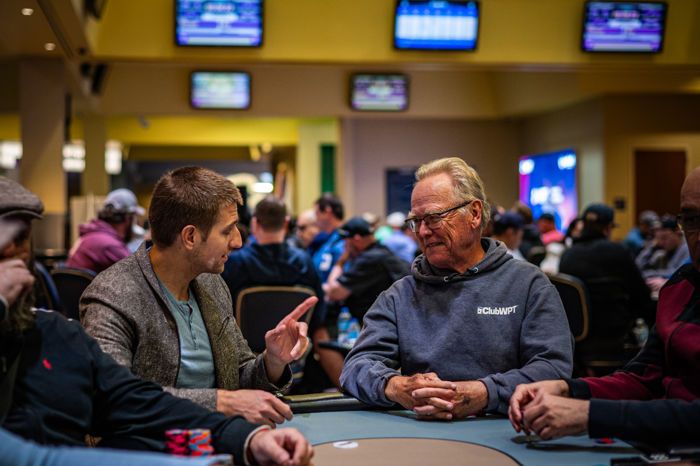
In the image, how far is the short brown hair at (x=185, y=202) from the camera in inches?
86.4

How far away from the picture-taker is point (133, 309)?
2090mm

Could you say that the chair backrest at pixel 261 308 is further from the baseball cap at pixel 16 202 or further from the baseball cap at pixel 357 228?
the baseball cap at pixel 16 202

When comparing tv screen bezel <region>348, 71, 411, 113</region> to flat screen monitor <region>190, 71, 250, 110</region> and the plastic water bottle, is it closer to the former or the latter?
flat screen monitor <region>190, 71, 250, 110</region>

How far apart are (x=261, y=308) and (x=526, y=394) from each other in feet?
8.67

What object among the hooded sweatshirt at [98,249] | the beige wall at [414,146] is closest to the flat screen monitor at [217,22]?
the hooded sweatshirt at [98,249]

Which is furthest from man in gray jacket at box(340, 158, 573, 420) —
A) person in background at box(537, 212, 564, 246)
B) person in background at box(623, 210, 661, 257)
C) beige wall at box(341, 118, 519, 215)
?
beige wall at box(341, 118, 519, 215)

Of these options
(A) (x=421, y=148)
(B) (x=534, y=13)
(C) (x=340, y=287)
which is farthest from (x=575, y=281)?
(A) (x=421, y=148)

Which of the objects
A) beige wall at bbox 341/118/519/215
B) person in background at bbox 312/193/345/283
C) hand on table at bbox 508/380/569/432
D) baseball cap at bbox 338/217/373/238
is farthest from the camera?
beige wall at bbox 341/118/519/215

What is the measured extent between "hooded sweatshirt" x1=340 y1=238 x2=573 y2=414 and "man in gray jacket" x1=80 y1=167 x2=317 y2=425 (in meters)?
0.26

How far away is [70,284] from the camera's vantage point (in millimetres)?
4793

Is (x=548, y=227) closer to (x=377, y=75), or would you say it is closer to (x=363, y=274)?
(x=377, y=75)

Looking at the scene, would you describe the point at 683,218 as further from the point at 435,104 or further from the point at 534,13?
the point at 435,104

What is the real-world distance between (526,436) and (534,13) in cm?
649

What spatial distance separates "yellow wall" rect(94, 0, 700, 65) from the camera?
7.43 metres
